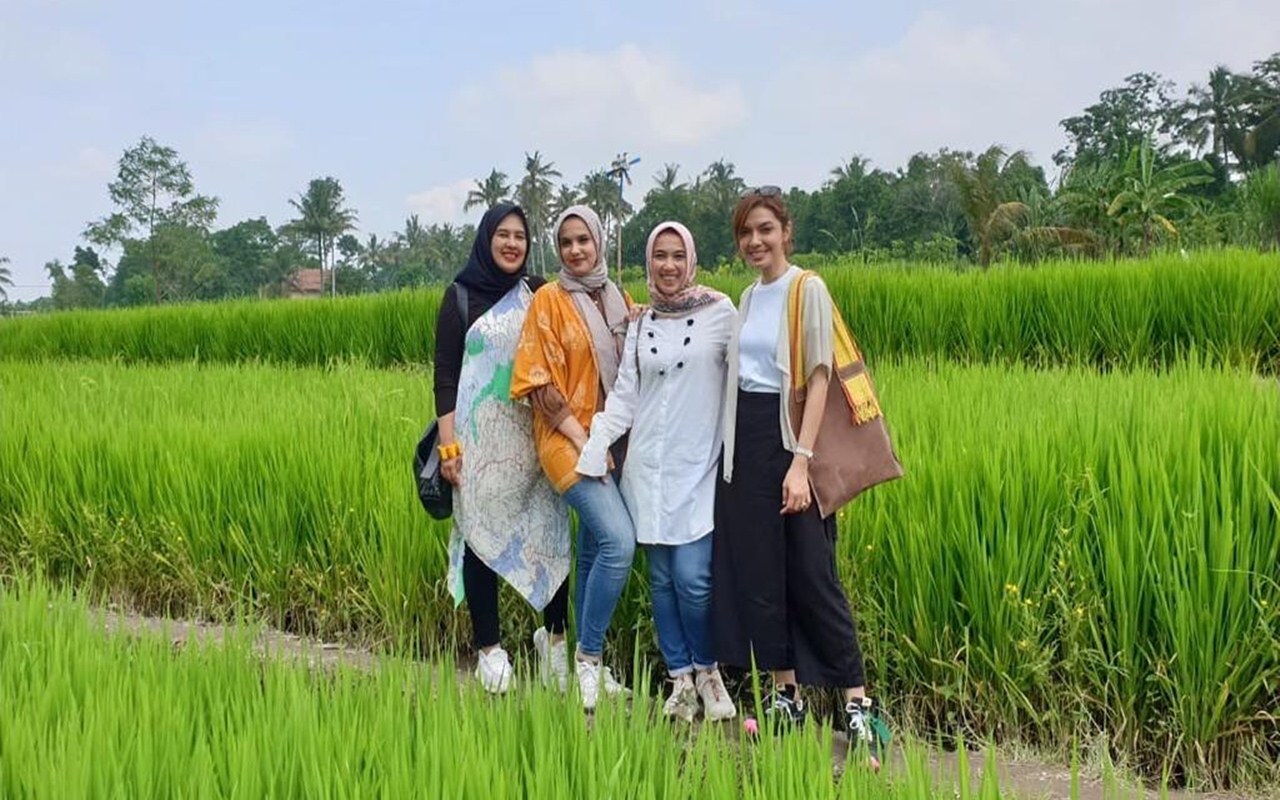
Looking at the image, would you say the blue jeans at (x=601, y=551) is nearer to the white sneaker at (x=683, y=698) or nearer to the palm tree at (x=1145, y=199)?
the white sneaker at (x=683, y=698)

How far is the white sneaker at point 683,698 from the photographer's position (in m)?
2.32

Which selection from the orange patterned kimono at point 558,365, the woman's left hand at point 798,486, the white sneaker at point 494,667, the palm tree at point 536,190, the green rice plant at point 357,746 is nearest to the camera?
the green rice plant at point 357,746

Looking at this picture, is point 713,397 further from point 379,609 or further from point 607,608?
point 379,609

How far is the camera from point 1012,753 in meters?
2.18

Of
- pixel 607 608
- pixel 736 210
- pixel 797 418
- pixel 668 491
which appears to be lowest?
pixel 607 608

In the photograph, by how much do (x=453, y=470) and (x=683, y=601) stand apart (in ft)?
2.31

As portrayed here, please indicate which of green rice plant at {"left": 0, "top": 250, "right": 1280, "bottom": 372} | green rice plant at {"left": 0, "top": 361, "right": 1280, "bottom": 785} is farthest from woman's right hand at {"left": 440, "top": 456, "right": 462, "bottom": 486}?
green rice plant at {"left": 0, "top": 250, "right": 1280, "bottom": 372}

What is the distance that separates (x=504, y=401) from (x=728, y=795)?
4.63 ft

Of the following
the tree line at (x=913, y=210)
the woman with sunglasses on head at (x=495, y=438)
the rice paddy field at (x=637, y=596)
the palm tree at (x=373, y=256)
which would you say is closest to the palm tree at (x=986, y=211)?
the tree line at (x=913, y=210)

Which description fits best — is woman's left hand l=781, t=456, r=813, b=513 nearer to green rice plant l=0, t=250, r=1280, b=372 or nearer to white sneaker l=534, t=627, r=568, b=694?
white sneaker l=534, t=627, r=568, b=694

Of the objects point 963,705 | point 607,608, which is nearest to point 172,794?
point 607,608

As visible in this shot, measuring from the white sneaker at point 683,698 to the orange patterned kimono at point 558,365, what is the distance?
55cm

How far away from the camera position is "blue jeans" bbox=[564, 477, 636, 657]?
239cm

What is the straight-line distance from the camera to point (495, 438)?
2570 mm
